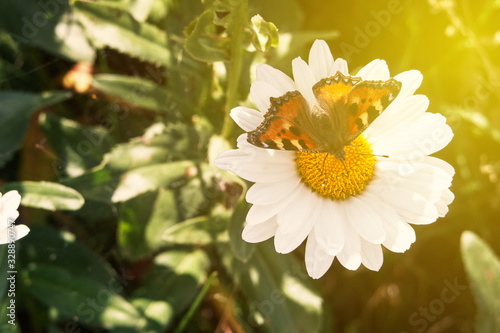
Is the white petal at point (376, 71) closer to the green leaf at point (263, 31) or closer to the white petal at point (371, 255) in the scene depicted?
the green leaf at point (263, 31)

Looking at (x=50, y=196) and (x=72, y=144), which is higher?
(x=50, y=196)

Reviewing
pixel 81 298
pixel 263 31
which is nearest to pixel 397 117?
pixel 263 31

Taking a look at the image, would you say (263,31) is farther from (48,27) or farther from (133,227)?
(48,27)

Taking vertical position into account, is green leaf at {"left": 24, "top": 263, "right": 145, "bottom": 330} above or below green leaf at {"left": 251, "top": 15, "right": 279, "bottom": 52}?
below

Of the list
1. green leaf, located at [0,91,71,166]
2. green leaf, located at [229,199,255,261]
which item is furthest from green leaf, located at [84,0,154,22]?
green leaf, located at [229,199,255,261]

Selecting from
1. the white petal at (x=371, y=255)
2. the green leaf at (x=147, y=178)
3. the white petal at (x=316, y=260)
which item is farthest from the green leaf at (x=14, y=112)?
the white petal at (x=371, y=255)

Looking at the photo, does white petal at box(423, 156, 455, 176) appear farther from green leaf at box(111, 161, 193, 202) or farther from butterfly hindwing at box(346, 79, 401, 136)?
green leaf at box(111, 161, 193, 202)

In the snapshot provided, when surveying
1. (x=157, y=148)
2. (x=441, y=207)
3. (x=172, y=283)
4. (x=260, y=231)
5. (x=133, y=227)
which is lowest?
(x=172, y=283)
